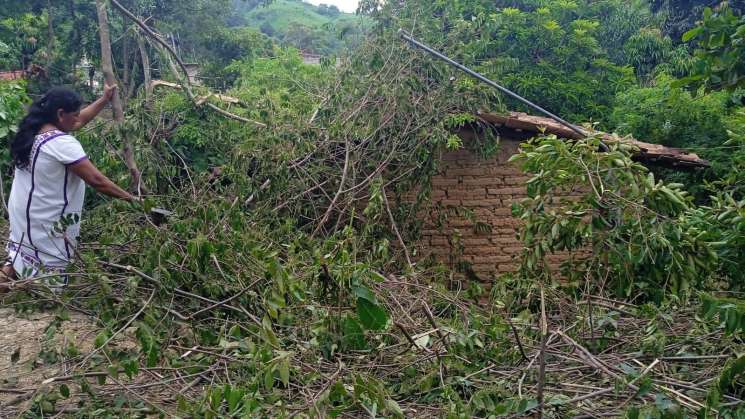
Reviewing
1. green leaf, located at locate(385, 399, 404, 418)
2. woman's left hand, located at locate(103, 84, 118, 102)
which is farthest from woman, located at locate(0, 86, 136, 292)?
green leaf, located at locate(385, 399, 404, 418)

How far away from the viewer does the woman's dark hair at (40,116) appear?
3.58 m

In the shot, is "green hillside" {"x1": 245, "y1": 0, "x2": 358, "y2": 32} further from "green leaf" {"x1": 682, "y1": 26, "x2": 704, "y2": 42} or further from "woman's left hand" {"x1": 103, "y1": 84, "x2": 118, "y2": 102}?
"green leaf" {"x1": 682, "y1": 26, "x2": 704, "y2": 42}

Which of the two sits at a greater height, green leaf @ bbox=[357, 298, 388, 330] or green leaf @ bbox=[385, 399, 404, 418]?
green leaf @ bbox=[357, 298, 388, 330]

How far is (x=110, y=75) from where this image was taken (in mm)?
3713

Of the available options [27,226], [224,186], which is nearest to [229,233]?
[27,226]

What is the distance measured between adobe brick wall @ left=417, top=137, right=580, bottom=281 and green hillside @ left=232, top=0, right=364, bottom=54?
17.2m

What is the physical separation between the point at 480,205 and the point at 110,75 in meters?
4.03

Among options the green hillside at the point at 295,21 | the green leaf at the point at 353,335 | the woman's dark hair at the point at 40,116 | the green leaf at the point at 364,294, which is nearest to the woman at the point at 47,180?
the woman's dark hair at the point at 40,116

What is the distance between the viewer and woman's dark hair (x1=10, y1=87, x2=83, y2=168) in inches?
141

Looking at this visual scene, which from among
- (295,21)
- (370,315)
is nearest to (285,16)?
(295,21)

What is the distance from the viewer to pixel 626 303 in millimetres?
3574

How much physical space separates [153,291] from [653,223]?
2569 mm

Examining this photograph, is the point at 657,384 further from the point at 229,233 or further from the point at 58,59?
the point at 58,59

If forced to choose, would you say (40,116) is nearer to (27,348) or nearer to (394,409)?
(27,348)
